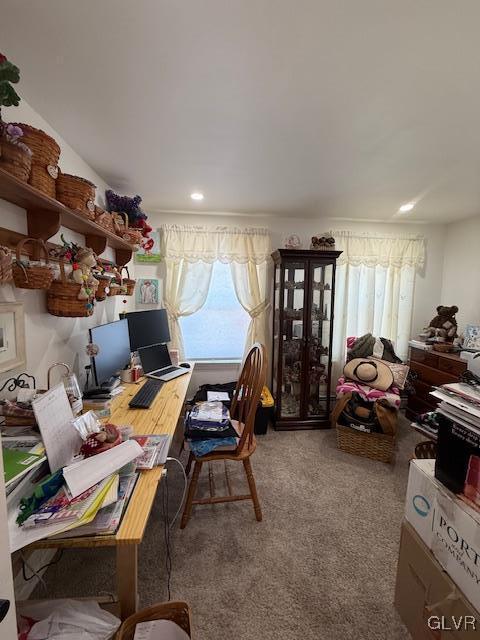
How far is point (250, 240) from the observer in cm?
301

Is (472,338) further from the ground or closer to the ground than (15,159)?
closer to the ground

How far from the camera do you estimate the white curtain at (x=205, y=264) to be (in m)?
2.97

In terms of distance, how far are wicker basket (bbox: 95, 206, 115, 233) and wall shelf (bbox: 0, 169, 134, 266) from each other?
4 centimetres

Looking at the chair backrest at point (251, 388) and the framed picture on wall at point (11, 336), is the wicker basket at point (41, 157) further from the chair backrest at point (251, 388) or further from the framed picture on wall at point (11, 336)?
the chair backrest at point (251, 388)

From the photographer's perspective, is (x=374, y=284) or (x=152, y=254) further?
(x=374, y=284)

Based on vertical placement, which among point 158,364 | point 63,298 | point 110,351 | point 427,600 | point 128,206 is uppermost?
point 128,206

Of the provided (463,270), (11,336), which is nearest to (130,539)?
(11,336)

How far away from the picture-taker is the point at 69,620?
825 millimetres

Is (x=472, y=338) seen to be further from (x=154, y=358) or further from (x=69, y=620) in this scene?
(x=69, y=620)

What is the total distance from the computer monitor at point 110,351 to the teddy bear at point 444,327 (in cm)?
303

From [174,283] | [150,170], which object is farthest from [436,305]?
[150,170]

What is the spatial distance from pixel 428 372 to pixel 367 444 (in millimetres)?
1082

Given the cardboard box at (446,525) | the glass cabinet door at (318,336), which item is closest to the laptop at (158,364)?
the glass cabinet door at (318,336)

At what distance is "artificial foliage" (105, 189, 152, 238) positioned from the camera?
7.10 feet
